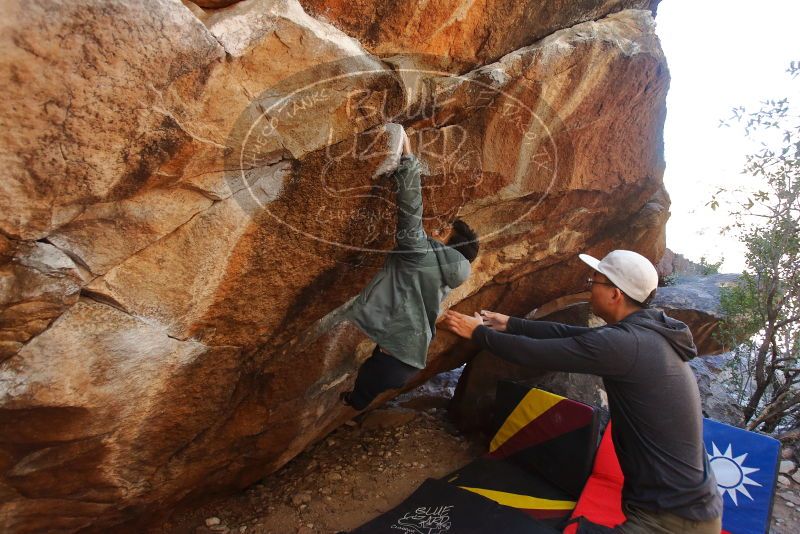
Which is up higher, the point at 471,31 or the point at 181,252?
the point at 471,31

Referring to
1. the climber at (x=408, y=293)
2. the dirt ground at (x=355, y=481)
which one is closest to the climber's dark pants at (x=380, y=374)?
the climber at (x=408, y=293)

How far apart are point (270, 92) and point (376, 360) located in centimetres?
193

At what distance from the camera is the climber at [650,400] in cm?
295

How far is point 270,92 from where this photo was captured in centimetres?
280

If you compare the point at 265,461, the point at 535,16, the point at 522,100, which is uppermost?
the point at 535,16

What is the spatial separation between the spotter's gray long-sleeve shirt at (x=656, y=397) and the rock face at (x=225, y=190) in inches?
66.5

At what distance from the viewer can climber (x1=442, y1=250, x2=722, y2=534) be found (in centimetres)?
295

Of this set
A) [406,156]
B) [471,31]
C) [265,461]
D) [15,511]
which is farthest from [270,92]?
[265,461]

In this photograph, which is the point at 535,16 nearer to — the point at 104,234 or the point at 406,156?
the point at 406,156

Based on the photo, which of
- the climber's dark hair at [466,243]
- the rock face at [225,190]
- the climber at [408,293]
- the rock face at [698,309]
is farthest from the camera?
the rock face at [698,309]

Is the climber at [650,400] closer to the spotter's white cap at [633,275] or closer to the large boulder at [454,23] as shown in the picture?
the spotter's white cap at [633,275]

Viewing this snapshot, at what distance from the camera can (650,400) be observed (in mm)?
2973

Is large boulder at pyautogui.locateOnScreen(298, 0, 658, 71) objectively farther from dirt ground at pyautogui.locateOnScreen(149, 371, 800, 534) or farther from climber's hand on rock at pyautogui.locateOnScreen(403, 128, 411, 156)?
dirt ground at pyautogui.locateOnScreen(149, 371, 800, 534)

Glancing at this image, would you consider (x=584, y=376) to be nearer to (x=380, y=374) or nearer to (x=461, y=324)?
(x=461, y=324)
